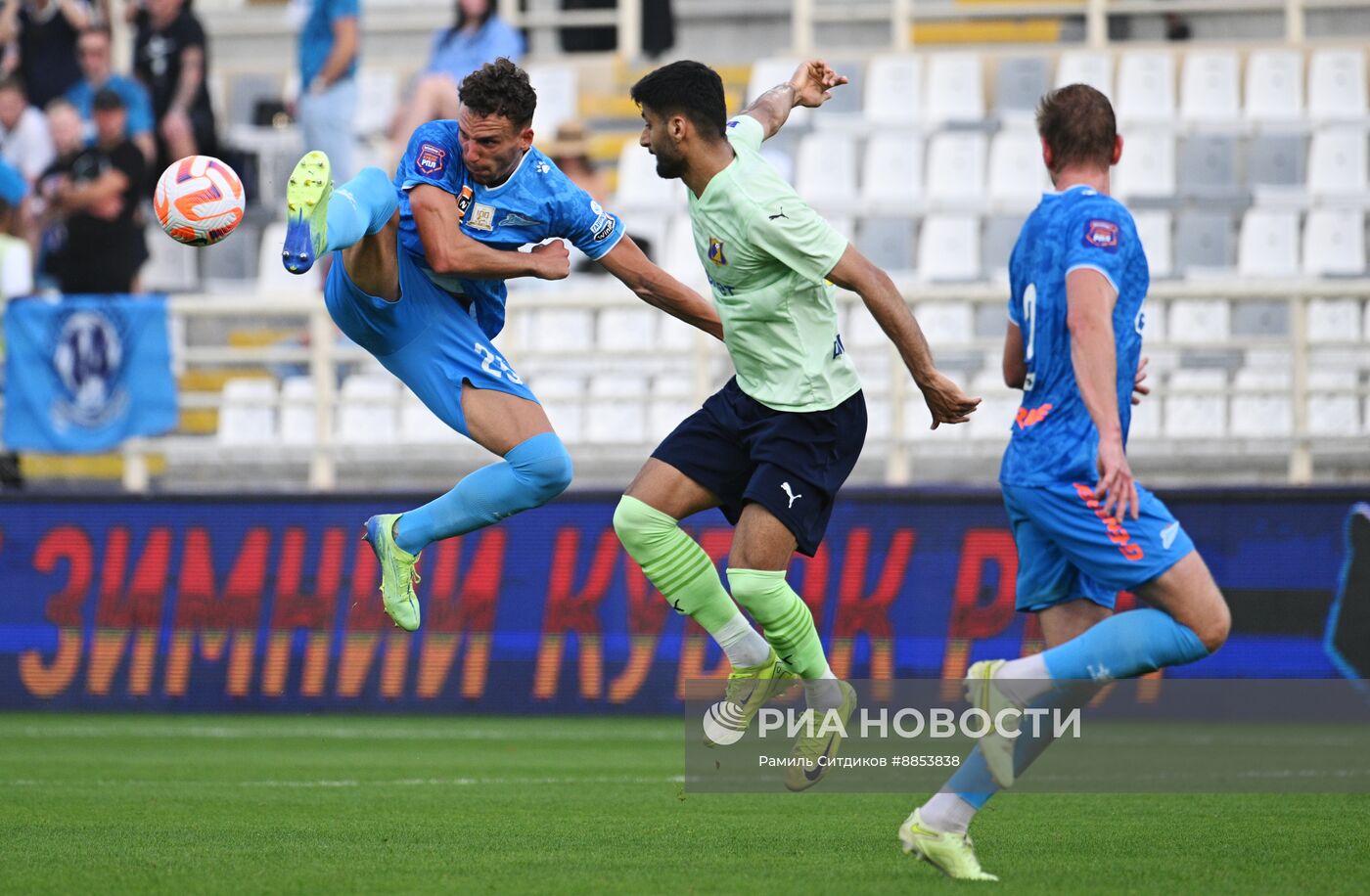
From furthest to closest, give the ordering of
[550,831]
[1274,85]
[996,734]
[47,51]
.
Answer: [47,51] → [1274,85] → [550,831] → [996,734]

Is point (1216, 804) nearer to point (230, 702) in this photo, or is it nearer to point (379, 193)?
point (379, 193)

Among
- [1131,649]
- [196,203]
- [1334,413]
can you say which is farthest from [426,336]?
[1334,413]

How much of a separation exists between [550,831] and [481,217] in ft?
7.96

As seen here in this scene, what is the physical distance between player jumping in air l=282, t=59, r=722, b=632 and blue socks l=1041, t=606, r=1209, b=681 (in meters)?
2.41

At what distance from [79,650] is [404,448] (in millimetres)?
2826

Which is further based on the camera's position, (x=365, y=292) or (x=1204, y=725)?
(x=1204, y=725)

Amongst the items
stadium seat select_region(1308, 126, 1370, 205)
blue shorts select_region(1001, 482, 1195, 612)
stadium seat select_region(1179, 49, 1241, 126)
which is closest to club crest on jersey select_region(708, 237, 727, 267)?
blue shorts select_region(1001, 482, 1195, 612)

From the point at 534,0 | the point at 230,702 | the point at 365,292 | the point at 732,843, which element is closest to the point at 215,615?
the point at 230,702

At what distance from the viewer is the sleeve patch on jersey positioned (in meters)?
5.86

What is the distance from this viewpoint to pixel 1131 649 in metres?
5.88

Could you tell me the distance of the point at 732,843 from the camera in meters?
7.09

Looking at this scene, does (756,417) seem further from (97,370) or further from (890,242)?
(890,242)

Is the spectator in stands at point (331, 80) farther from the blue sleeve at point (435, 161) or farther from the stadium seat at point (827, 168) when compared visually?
the blue sleeve at point (435, 161)

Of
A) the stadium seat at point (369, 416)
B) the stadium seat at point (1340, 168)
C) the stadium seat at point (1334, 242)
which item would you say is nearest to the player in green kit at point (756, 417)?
the stadium seat at point (369, 416)
